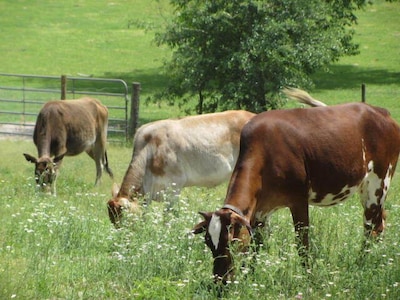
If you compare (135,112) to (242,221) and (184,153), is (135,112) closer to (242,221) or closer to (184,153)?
(184,153)

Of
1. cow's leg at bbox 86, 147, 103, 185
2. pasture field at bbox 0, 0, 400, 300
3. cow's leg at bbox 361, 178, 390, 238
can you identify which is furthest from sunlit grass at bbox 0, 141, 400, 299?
cow's leg at bbox 86, 147, 103, 185

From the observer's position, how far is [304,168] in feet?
31.1

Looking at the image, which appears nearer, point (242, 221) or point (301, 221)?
point (242, 221)

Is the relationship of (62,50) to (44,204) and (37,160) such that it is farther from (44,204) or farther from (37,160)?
(44,204)

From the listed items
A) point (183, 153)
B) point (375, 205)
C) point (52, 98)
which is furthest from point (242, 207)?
point (52, 98)

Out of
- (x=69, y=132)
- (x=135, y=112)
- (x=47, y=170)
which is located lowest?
(x=135, y=112)

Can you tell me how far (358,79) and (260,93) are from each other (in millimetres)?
13203

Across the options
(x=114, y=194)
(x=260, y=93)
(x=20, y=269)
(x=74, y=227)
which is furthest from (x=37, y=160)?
(x=260, y=93)

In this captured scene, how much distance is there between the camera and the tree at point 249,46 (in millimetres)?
22562

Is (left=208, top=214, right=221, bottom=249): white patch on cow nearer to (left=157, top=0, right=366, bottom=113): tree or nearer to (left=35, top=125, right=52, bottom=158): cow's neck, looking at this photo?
(left=35, top=125, right=52, bottom=158): cow's neck

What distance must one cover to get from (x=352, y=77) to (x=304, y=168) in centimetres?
2720

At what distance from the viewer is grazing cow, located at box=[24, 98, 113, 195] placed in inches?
676

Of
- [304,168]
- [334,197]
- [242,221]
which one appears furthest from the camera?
[334,197]

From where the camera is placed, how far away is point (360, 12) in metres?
48.1
